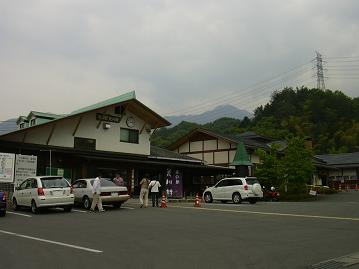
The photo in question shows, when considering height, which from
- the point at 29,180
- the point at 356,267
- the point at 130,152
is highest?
the point at 130,152

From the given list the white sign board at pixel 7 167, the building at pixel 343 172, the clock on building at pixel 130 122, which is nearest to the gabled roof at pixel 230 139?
the building at pixel 343 172

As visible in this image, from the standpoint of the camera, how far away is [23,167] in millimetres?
23078

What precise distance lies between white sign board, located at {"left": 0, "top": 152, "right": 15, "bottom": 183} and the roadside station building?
4070 millimetres

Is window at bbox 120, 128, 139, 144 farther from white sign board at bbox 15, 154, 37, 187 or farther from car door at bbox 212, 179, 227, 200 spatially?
white sign board at bbox 15, 154, 37, 187

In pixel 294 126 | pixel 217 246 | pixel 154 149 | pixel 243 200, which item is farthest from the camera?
pixel 294 126

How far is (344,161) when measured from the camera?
6362 centimetres

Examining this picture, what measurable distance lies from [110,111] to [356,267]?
25.5 m

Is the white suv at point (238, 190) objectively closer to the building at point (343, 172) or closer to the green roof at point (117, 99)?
the green roof at point (117, 99)

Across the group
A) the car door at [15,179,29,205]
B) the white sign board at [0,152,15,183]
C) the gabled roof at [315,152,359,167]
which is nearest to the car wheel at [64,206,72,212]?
the car door at [15,179,29,205]

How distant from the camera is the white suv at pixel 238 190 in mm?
26594

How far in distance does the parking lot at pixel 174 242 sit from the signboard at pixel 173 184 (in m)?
16.3

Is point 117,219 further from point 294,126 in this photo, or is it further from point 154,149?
point 294,126

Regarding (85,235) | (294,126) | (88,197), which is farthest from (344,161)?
(85,235)

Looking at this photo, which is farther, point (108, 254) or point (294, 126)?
point (294, 126)
